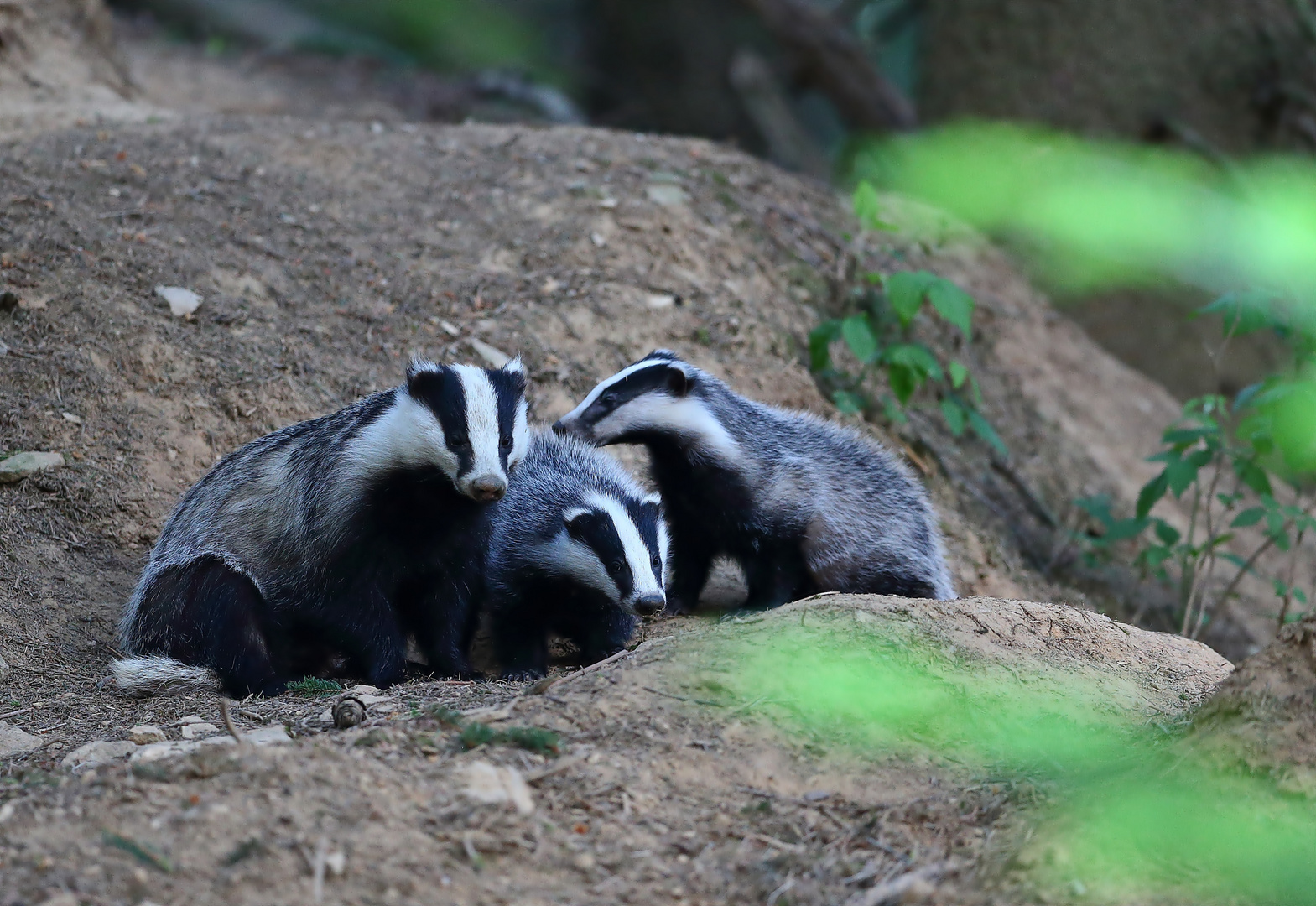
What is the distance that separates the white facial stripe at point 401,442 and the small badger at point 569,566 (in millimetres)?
434

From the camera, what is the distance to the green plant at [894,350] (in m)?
6.34

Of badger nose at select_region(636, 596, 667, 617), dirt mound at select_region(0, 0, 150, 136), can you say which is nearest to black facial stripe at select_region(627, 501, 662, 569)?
badger nose at select_region(636, 596, 667, 617)

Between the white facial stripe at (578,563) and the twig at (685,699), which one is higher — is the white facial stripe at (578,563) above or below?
below

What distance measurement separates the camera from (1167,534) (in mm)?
6672

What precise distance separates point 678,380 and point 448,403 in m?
1.30

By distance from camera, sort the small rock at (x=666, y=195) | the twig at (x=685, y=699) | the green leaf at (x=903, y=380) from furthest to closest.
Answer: the small rock at (x=666, y=195) < the green leaf at (x=903, y=380) < the twig at (x=685, y=699)

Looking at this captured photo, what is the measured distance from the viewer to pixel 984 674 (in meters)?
3.61

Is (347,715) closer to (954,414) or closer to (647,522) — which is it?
(647,522)

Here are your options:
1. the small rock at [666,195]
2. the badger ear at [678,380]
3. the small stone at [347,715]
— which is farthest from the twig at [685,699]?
the small rock at [666,195]

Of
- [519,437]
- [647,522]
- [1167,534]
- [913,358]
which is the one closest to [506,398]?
[519,437]

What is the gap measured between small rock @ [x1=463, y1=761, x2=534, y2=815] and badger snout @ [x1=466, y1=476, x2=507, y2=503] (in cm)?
136

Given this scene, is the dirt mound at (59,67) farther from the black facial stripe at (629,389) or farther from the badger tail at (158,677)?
the badger tail at (158,677)

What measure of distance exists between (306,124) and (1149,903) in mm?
6993

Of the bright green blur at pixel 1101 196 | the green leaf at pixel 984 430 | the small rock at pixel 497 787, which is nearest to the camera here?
the small rock at pixel 497 787
